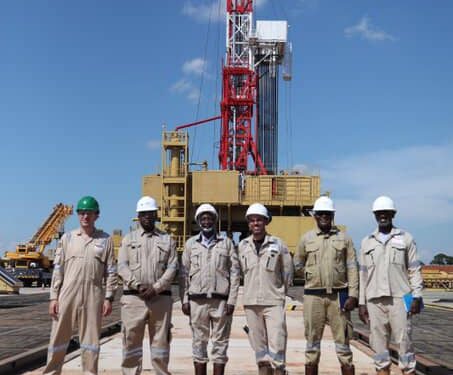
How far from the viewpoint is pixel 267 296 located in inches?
250

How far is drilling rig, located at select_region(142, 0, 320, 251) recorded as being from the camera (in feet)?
122

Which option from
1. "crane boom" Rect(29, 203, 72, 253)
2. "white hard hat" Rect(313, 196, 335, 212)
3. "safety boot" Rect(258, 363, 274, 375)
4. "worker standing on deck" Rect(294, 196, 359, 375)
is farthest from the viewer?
"crane boom" Rect(29, 203, 72, 253)

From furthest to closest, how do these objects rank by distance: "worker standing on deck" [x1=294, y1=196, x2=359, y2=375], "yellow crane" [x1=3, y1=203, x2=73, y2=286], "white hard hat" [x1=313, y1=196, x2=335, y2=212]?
"yellow crane" [x1=3, y1=203, x2=73, y2=286], "white hard hat" [x1=313, y1=196, x2=335, y2=212], "worker standing on deck" [x1=294, y1=196, x2=359, y2=375]

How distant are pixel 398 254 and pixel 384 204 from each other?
0.55 metres

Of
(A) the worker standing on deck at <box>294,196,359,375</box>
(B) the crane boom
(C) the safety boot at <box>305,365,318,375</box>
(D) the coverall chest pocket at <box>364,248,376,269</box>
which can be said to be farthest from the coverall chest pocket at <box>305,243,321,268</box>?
(B) the crane boom

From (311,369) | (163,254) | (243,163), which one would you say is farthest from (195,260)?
(243,163)

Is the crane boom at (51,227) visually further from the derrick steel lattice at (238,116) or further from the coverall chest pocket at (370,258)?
the coverall chest pocket at (370,258)

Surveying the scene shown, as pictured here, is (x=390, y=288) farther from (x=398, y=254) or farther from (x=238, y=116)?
(x=238, y=116)

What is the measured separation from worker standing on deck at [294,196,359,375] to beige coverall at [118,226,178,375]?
1506 mm

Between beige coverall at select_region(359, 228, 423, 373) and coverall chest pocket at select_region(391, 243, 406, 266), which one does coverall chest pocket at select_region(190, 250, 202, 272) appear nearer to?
beige coverall at select_region(359, 228, 423, 373)

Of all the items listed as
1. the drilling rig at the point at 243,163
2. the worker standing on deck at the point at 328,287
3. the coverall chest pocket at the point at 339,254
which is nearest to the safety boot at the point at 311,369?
the worker standing on deck at the point at 328,287

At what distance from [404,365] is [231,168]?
1544 inches

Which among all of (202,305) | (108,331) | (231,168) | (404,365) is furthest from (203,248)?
(231,168)

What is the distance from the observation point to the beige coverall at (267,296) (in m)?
6.26
